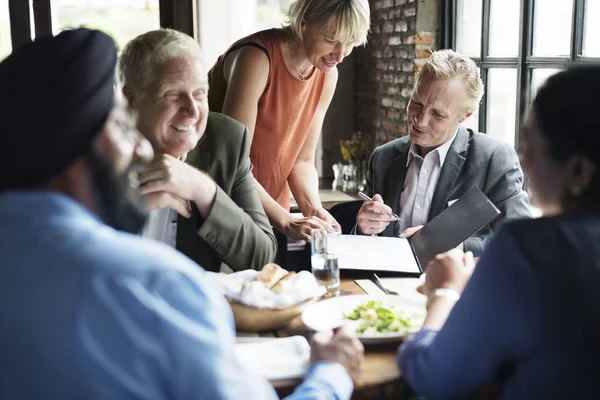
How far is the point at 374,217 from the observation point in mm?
2262

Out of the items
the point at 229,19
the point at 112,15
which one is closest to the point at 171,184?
the point at 112,15

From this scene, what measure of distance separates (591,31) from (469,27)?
1245 millimetres

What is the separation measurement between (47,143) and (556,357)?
770 millimetres

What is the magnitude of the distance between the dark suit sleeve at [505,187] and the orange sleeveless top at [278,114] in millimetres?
816

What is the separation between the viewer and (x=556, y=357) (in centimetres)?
100

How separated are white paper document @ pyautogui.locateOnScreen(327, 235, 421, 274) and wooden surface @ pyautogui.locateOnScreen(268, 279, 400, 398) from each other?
43cm

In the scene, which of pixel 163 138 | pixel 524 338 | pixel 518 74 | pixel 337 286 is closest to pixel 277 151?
pixel 163 138

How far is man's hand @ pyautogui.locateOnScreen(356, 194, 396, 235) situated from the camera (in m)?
2.25

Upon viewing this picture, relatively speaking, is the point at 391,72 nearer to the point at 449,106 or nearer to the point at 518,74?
the point at 518,74

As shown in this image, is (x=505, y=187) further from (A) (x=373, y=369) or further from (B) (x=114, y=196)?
(B) (x=114, y=196)

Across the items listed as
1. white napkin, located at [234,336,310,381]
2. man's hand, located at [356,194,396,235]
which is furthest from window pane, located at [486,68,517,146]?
white napkin, located at [234,336,310,381]

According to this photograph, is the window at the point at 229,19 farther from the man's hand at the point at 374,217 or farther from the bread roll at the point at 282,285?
the bread roll at the point at 282,285

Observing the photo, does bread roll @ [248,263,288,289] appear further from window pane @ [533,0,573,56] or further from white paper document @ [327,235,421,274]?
window pane @ [533,0,573,56]

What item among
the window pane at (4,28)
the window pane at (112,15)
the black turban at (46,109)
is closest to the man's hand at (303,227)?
the black turban at (46,109)
